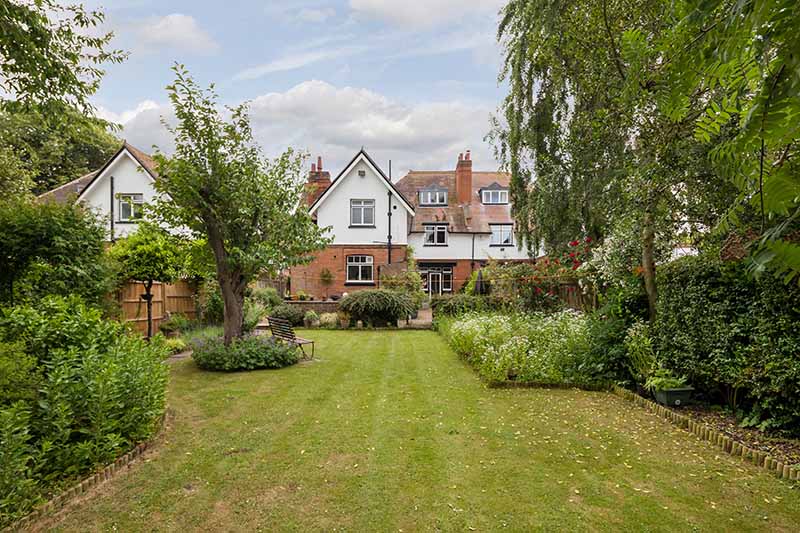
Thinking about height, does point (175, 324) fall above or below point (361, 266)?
below

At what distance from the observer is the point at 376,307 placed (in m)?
17.8

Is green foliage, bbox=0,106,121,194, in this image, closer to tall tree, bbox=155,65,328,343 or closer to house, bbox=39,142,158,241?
house, bbox=39,142,158,241

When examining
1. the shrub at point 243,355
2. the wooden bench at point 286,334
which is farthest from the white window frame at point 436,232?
the shrub at point 243,355

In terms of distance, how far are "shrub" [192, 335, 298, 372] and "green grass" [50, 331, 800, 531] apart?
1.99 m

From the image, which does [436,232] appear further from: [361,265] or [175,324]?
[175,324]

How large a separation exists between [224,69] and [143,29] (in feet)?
5.07

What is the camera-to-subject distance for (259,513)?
3844 mm

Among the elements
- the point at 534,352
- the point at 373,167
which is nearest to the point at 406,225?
the point at 373,167

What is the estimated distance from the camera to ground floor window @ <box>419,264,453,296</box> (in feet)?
98.4

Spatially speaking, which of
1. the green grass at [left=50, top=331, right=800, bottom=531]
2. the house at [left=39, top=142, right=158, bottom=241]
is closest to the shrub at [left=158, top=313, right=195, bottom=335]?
the green grass at [left=50, top=331, right=800, bottom=531]

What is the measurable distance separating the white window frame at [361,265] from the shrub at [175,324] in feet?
40.9

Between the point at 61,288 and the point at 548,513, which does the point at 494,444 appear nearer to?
the point at 548,513

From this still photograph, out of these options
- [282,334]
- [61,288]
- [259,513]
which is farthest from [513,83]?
[259,513]

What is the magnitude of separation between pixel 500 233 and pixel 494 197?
2.90 meters
